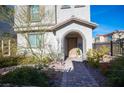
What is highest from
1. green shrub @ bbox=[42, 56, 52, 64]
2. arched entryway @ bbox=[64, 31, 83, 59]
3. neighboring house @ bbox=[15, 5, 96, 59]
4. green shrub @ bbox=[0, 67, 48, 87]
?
neighboring house @ bbox=[15, 5, 96, 59]

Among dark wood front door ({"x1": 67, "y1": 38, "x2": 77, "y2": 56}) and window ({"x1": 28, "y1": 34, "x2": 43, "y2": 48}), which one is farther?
dark wood front door ({"x1": 67, "y1": 38, "x2": 77, "y2": 56})

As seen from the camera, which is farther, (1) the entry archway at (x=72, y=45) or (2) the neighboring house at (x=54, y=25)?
(1) the entry archway at (x=72, y=45)

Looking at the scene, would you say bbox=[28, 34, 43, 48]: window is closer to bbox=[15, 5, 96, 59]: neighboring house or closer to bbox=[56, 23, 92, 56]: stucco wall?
bbox=[15, 5, 96, 59]: neighboring house

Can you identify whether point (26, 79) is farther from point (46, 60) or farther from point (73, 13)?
point (73, 13)

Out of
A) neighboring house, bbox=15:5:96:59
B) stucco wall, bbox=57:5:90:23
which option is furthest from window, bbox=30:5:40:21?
stucco wall, bbox=57:5:90:23

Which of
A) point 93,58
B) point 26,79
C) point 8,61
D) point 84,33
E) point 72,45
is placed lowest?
point 26,79

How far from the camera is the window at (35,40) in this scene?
11844 mm

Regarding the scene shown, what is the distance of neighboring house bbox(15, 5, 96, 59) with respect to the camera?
11.8 metres

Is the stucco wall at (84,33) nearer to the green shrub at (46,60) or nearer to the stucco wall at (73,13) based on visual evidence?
the stucco wall at (73,13)

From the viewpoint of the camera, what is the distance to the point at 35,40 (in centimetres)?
1205

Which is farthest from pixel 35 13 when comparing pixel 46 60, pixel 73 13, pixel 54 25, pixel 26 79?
pixel 26 79

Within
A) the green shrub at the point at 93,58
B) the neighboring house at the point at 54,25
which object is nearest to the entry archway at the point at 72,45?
the neighboring house at the point at 54,25

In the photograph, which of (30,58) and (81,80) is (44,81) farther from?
(30,58)

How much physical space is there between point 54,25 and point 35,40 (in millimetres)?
1752
